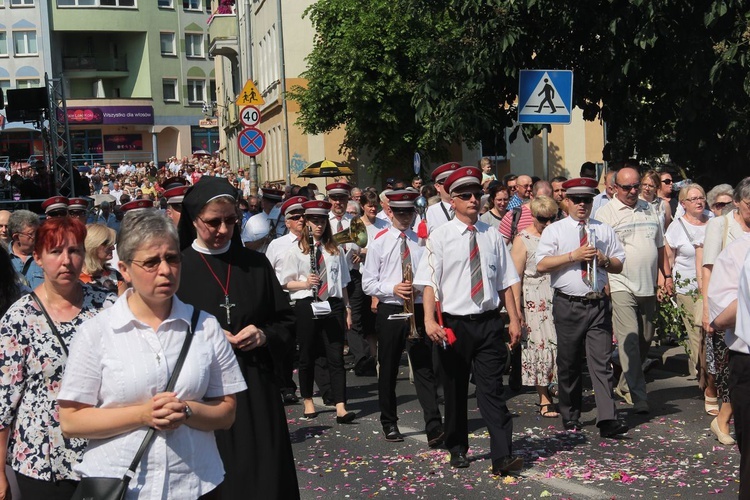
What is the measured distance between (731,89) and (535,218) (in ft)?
16.4

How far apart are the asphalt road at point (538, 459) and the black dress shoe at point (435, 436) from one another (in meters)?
0.09

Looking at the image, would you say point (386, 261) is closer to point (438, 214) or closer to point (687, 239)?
point (438, 214)

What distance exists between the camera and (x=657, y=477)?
7.98 metres

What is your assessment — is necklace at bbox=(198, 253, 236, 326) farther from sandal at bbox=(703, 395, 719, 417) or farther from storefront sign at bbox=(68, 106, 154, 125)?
storefront sign at bbox=(68, 106, 154, 125)

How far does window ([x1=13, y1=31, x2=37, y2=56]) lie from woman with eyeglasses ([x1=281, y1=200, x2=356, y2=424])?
7503 centimetres

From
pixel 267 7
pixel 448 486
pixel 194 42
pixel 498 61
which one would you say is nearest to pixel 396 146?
pixel 267 7

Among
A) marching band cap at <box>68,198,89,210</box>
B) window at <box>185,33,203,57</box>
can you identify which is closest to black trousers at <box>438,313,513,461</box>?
marching band cap at <box>68,198,89,210</box>

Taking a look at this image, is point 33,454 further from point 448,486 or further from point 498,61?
point 498,61

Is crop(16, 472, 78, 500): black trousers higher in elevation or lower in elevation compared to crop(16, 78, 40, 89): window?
lower

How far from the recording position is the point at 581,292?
9.45 meters

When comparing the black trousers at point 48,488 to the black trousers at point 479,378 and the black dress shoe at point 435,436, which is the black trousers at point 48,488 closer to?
the black trousers at point 479,378

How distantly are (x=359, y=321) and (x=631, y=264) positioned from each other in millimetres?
4282

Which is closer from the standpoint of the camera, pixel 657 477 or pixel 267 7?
pixel 657 477

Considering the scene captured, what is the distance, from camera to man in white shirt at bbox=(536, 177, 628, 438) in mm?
9359
